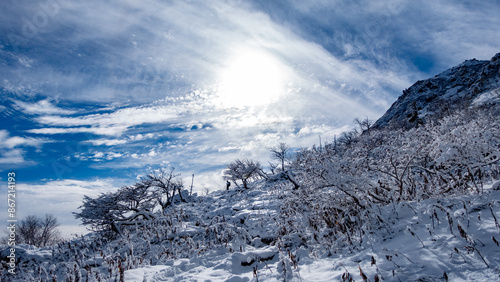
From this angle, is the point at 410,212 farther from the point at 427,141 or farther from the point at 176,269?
the point at 176,269

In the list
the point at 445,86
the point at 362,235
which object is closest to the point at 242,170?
the point at 362,235

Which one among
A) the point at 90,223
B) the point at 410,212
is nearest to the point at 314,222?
the point at 410,212

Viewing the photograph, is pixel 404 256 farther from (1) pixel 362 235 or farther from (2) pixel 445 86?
(2) pixel 445 86

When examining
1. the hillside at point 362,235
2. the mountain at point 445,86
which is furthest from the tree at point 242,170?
the mountain at point 445,86

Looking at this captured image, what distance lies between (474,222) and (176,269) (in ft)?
19.6

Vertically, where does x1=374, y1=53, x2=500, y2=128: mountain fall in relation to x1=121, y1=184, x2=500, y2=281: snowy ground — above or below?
above

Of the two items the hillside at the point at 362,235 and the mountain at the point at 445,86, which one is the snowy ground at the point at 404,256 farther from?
the mountain at the point at 445,86

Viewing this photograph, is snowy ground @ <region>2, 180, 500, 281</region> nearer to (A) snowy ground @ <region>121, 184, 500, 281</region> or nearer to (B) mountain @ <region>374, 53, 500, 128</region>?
(A) snowy ground @ <region>121, 184, 500, 281</region>

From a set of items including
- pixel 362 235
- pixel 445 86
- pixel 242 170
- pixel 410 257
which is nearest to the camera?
pixel 410 257

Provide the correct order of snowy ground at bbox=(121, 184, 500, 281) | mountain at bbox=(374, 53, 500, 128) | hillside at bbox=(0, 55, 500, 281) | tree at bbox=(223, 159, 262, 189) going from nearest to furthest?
1. snowy ground at bbox=(121, 184, 500, 281)
2. hillside at bbox=(0, 55, 500, 281)
3. tree at bbox=(223, 159, 262, 189)
4. mountain at bbox=(374, 53, 500, 128)

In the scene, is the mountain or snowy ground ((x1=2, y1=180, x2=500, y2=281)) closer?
snowy ground ((x1=2, y1=180, x2=500, y2=281))

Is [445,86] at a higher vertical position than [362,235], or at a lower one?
higher

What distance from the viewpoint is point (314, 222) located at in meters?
7.20

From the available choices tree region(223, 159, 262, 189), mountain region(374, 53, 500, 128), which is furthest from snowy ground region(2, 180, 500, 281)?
mountain region(374, 53, 500, 128)
